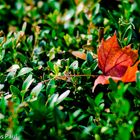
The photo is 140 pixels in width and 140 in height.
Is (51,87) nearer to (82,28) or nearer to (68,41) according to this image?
(68,41)

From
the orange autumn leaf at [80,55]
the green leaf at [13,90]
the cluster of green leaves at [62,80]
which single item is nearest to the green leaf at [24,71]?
the cluster of green leaves at [62,80]

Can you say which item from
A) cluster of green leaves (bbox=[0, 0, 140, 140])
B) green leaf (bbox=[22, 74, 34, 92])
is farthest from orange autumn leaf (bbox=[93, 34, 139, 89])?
green leaf (bbox=[22, 74, 34, 92])

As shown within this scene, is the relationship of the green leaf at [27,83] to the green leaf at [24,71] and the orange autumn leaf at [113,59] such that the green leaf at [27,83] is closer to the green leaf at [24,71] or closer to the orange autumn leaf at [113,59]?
the green leaf at [24,71]

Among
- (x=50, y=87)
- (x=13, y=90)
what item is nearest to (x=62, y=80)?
(x=50, y=87)

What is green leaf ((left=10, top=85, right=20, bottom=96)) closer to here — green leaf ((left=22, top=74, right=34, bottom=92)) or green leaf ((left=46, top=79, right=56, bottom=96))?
green leaf ((left=22, top=74, right=34, bottom=92))

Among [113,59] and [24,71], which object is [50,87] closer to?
[24,71]

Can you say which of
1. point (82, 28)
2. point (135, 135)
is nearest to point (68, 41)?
point (82, 28)
